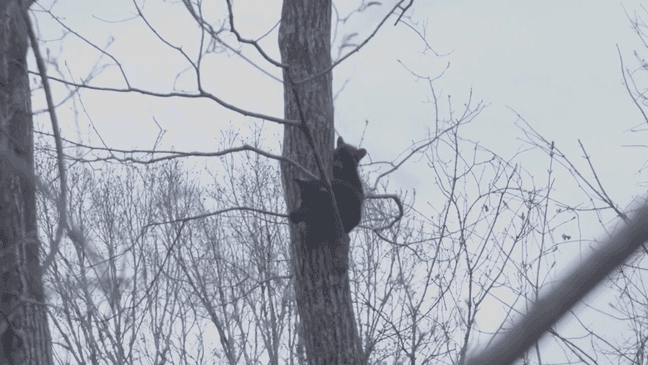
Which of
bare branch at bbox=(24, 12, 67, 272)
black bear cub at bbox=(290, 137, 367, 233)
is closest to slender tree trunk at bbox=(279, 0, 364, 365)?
black bear cub at bbox=(290, 137, 367, 233)

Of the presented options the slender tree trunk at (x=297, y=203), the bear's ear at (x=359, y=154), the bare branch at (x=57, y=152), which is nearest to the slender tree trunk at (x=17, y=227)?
the bare branch at (x=57, y=152)

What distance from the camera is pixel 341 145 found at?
5.09 metres

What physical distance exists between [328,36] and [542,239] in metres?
3.63

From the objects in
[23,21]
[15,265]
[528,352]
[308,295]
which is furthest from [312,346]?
[528,352]

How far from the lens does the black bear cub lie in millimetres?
4746

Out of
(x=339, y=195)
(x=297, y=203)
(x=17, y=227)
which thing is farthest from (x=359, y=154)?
(x=17, y=227)

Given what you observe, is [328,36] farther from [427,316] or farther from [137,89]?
[427,316]

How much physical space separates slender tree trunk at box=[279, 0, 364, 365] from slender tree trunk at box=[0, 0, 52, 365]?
4.93 ft

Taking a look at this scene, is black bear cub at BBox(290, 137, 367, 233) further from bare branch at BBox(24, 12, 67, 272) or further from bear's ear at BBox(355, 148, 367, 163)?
bare branch at BBox(24, 12, 67, 272)

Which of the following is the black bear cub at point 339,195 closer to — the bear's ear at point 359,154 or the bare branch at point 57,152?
the bear's ear at point 359,154

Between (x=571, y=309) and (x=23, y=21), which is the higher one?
(x=23, y=21)

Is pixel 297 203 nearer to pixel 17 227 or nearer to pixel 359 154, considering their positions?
pixel 359 154

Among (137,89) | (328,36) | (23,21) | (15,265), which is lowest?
(15,265)

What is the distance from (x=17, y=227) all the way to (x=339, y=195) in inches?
74.1
